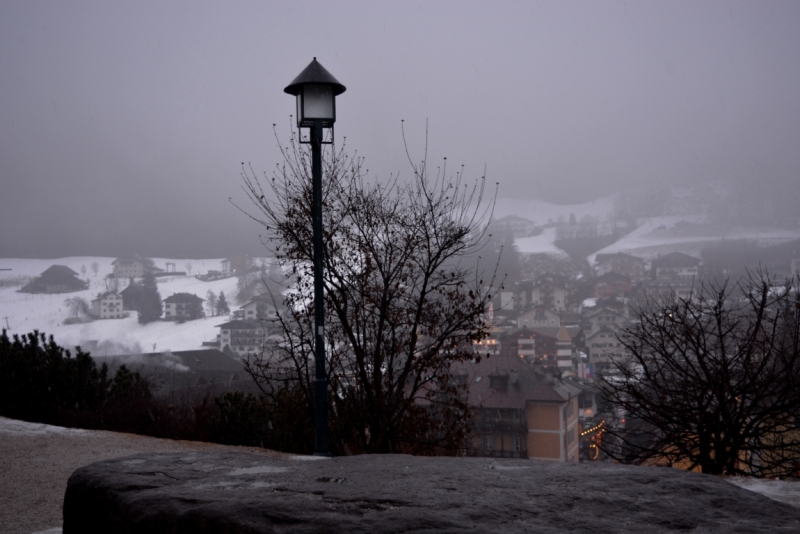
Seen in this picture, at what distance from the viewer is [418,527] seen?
278 cm

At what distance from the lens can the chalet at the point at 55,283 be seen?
20.1 m

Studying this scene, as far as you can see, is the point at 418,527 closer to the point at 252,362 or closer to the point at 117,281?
the point at 252,362

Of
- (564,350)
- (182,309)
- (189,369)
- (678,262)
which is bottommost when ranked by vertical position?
(189,369)

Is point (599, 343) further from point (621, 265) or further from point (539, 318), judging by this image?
point (621, 265)

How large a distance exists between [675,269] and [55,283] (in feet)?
64.1

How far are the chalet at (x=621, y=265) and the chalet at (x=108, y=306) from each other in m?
16.8

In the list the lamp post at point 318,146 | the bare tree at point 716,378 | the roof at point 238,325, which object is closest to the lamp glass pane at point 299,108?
the lamp post at point 318,146

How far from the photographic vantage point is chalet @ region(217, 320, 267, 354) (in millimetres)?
11831

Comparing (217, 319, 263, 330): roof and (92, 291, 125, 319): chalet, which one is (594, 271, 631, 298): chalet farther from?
(92, 291, 125, 319): chalet

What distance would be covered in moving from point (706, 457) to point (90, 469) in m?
8.42

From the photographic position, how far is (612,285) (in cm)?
2409

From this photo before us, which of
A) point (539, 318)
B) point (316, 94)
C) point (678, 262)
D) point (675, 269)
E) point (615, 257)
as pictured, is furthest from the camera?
point (615, 257)

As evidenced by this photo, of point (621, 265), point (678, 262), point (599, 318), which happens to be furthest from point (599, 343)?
point (621, 265)

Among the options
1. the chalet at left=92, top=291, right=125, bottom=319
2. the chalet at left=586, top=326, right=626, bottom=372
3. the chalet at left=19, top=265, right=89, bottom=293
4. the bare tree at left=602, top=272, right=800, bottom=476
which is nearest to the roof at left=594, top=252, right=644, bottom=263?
the chalet at left=586, top=326, right=626, bottom=372
